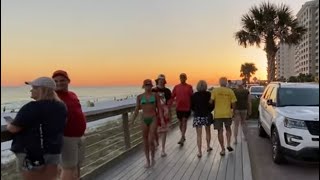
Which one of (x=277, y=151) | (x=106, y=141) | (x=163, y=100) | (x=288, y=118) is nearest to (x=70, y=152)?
(x=106, y=141)

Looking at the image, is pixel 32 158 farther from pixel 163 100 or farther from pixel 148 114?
pixel 163 100

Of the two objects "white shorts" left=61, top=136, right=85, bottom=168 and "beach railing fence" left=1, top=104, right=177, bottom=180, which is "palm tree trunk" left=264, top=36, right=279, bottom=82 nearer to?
"beach railing fence" left=1, top=104, right=177, bottom=180

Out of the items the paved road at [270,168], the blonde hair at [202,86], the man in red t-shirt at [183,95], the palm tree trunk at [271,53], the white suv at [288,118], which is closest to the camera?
the paved road at [270,168]

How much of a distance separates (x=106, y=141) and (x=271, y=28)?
26.6 metres

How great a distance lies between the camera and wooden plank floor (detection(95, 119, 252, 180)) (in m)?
7.86

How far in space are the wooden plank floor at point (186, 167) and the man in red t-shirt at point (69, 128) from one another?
2.07 metres

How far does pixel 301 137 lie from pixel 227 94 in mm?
2320

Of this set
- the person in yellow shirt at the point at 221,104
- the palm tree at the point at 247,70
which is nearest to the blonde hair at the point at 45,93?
the person in yellow shirt at the point at 221,104

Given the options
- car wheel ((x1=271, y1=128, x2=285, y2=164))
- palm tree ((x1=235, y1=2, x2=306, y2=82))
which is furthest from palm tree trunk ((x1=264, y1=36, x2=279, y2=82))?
car wheel ((x1=271, y1=128, x2=285, y2=164))

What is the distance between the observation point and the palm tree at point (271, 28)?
3362 centimetres

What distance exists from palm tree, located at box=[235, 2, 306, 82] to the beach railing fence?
24.4 m

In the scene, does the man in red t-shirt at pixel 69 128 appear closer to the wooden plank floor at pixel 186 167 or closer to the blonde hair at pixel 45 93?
the blonde hair at pixel 45 93

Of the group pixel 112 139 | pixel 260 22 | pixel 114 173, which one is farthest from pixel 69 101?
pixel 260 22

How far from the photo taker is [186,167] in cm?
873
